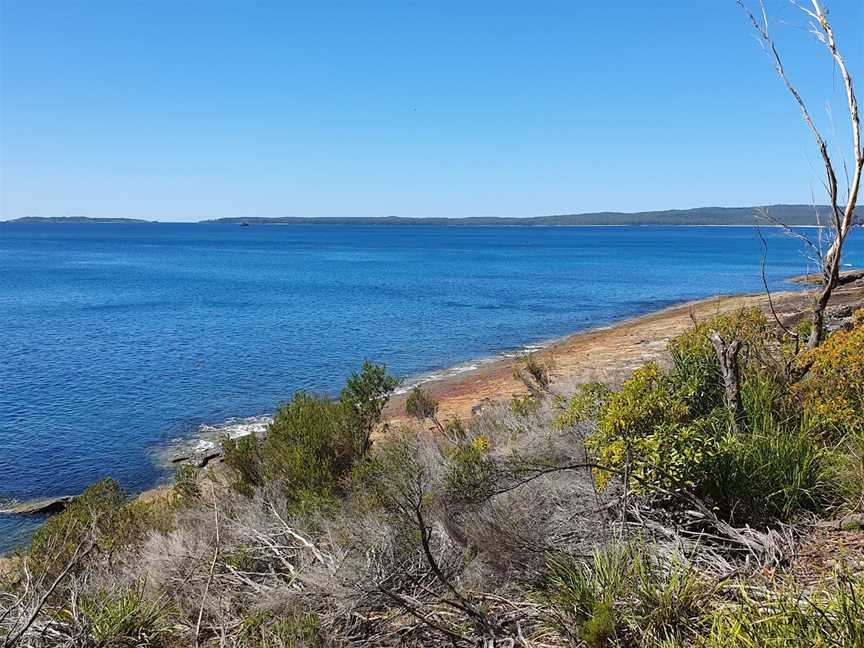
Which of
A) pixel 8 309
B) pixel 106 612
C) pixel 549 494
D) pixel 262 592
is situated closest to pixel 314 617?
pixel 262 592

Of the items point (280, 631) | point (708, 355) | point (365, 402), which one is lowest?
point (365, 402)

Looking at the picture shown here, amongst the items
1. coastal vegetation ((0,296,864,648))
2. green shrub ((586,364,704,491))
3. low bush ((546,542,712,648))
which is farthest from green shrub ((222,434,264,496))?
low bush ((546,542,712,648))

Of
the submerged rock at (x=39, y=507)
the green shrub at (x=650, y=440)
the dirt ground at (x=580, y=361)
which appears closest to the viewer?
the green shrub at (x=650, y=440)

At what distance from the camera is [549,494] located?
224 inches

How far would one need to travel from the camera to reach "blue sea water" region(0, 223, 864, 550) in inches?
728

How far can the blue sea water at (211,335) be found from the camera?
18500 mm

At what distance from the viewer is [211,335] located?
115 ft

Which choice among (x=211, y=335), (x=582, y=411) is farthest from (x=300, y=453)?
(x=211, y=335)

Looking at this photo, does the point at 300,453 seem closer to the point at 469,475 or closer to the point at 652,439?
the point at 469,475

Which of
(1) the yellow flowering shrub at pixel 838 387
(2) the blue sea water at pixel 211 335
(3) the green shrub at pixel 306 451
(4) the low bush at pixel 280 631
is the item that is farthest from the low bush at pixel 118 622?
(2) the blue sea water at pixel 211 335

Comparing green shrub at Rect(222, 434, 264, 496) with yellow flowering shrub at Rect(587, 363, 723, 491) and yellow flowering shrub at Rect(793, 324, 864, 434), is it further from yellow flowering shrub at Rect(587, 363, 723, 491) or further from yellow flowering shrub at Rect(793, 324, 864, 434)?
yellow flowering shrub at Rect(793, 324, 864, 434)

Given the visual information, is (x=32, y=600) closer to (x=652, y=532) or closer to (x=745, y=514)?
(x=652, y=532)

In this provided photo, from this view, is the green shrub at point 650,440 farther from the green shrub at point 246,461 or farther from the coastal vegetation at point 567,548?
the green shrub at point 246,461

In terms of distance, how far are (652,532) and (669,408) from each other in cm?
128
